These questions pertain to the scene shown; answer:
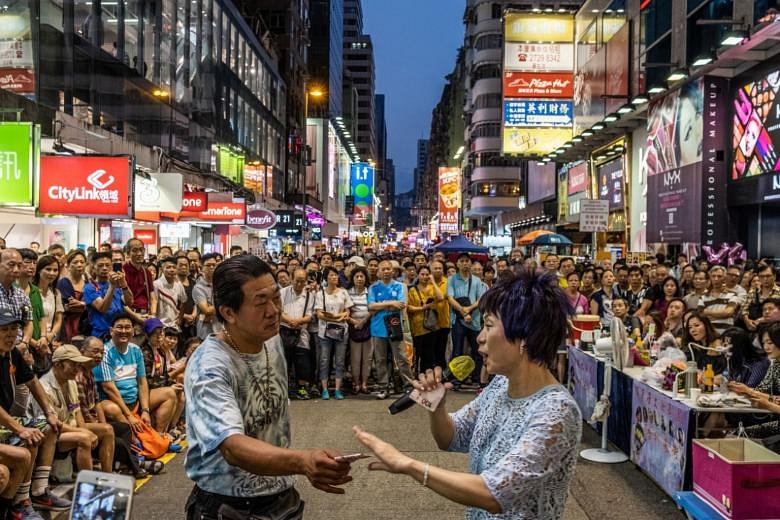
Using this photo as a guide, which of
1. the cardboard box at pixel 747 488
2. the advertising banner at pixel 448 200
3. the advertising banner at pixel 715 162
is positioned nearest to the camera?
the cardboard box at pixel 747 488

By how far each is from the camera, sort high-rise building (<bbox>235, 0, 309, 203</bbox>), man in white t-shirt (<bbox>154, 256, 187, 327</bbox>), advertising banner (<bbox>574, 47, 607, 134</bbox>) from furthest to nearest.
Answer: high-rise building (<bbox>235, 0, 309, 203</bbox>)
advertising banner (<bbox>574, 47, 607, 134</bbox>)
man in white t-shirt (<bbox>154, 256, 187, 327</bbox>)

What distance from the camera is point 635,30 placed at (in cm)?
2111

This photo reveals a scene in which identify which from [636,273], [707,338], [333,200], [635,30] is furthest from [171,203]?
[333,200]

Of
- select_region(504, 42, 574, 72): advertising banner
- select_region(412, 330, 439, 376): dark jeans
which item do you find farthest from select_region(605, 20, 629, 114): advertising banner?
select_region(412, 330, 439, 376): dark jeans

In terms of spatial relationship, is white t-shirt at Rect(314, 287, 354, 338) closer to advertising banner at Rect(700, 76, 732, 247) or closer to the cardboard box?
the cardboard box

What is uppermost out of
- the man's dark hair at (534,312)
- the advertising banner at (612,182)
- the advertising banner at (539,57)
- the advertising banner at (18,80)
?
the advertising banner at (539,57)

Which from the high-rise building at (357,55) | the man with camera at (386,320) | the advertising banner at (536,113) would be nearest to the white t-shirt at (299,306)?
the man with camera at (386,320)

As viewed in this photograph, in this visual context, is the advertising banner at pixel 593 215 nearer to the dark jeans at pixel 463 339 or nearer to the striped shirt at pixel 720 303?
the striped shirt at pixel 720 303

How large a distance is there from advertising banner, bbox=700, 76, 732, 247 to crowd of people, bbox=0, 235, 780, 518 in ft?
10.8

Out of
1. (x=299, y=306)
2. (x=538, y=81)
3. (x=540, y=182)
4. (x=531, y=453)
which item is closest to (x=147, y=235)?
(x=299, y=306)

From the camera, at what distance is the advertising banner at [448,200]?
63250mm

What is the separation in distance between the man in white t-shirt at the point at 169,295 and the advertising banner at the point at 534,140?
18.3 meters

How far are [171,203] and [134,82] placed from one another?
6.25 m

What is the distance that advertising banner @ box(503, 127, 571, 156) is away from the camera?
26.3 m
